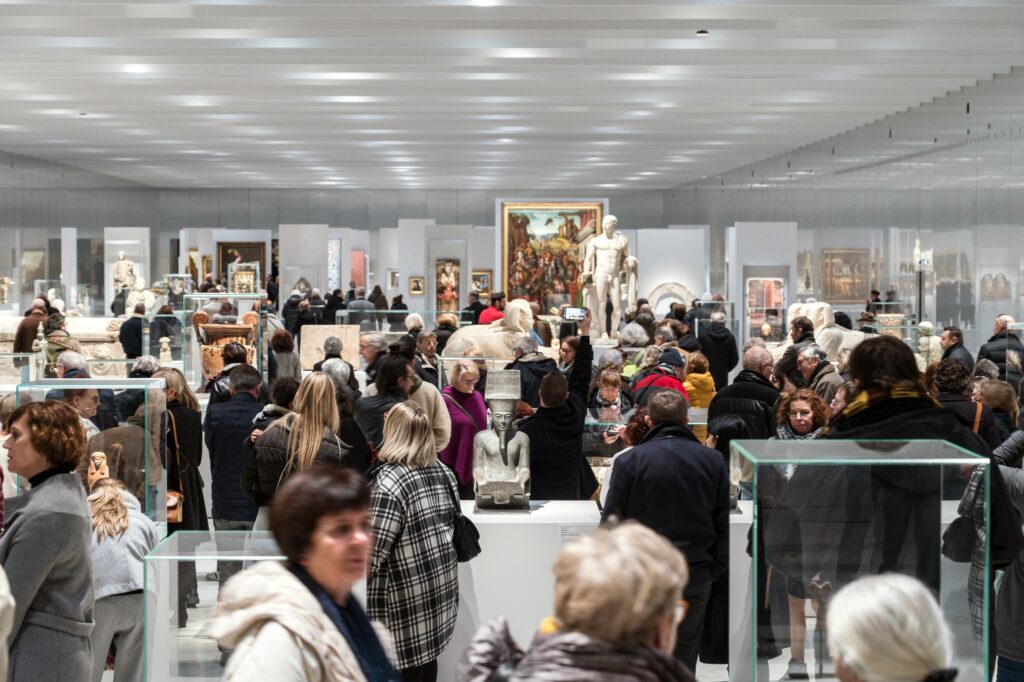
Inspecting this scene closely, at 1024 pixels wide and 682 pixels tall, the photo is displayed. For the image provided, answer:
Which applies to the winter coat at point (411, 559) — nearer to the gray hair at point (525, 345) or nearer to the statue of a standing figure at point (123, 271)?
the gray hair at point (525, 345)

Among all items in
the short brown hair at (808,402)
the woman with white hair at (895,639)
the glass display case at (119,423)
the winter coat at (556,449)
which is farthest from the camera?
the winter coat at (556,449)

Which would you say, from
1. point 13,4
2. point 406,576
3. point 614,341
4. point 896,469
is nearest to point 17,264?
point 614,341

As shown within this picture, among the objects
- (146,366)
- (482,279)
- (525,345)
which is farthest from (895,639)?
(482,279)

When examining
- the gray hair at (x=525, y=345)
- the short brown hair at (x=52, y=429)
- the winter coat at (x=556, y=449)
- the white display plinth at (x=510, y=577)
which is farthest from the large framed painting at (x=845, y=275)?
the short brown hair at (x=52, y=429)

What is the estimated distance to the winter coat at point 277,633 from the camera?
2586 mm

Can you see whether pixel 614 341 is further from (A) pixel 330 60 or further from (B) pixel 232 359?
(B) pixel 232 359

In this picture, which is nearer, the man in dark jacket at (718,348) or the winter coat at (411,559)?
the winter coat at (411,559)

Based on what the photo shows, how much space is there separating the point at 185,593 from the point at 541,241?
72.1 ft

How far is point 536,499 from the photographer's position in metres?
7.54

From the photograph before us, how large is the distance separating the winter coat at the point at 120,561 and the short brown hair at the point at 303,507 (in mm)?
2795

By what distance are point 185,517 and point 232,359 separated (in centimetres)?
312

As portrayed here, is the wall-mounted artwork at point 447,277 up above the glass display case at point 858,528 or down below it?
above

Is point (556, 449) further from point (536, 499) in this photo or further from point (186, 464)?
point (186, 464)

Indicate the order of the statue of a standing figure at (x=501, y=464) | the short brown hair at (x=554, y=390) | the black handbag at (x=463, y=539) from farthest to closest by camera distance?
the short brown hair at (x=554, y=390)
the statue of a standing figure at (x=501, y=464)
the black handbag at (x=463, y=539)
